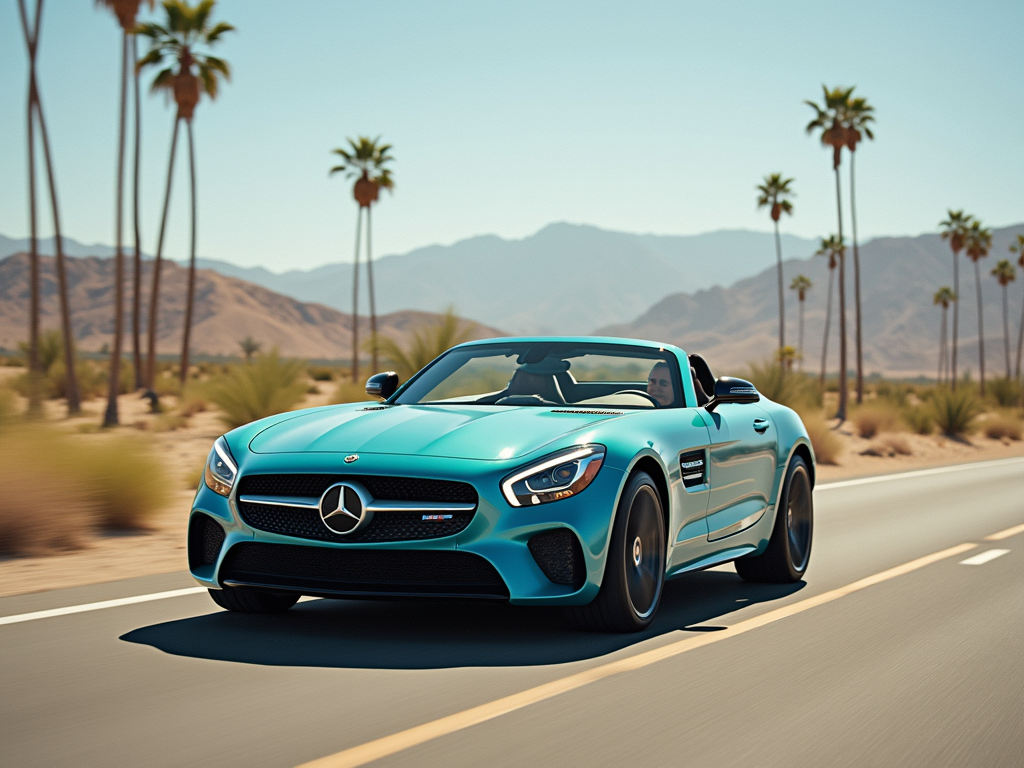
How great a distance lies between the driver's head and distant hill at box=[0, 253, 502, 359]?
482 feet

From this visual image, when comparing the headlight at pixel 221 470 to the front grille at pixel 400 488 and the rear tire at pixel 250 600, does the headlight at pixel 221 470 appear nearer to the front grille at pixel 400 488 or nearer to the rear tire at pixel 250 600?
the front grille at pixel 400 488

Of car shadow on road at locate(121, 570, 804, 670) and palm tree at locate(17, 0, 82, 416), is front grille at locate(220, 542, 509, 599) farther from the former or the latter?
palm tree at locate(17, 0, 82, 416)

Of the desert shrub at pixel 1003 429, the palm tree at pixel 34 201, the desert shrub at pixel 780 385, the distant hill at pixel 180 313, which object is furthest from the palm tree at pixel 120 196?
the distant hill at pixel 180 313

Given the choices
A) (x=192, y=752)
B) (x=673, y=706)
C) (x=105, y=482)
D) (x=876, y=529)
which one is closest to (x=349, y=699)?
(x=192, y=752)

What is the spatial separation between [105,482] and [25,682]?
6.49 metres

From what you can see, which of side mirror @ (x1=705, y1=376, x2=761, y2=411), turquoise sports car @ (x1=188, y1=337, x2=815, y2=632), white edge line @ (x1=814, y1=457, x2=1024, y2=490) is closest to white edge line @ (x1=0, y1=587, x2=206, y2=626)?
turquoise sports car @ (x1=188, y1=337, x2=815, y2=632)

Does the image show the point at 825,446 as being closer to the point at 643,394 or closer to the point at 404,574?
the point at 643,394

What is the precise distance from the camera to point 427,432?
6.30m

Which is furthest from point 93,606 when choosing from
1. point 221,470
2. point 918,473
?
point 918,473

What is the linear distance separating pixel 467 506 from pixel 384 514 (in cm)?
38

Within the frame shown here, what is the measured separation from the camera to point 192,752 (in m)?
4.33

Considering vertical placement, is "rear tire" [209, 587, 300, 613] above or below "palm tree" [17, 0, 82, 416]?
below

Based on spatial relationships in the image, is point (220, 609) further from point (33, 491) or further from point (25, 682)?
point (33, 491)

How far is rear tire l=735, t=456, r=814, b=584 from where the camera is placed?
27.9ft
